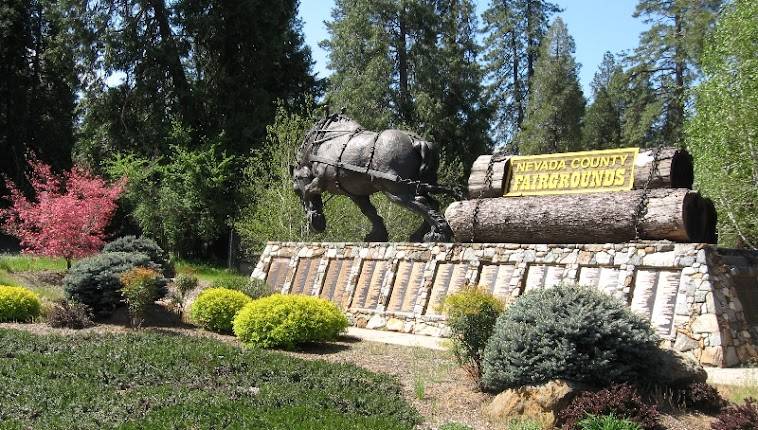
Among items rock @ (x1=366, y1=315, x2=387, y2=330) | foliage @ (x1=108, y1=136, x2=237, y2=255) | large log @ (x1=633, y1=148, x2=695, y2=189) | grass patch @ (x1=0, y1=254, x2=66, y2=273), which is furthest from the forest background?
large log @ (x1=633, y1=148, x2=695, y2=189)

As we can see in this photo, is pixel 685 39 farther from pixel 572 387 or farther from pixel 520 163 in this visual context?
pixel 572 387

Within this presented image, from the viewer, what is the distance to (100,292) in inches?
581

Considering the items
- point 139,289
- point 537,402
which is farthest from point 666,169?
point 139,289

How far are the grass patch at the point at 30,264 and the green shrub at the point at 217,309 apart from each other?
11.4 meters

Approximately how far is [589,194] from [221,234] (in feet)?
76.3

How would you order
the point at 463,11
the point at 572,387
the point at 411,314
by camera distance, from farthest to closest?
the point at 463,11 → the point at 411,314 → the point at 572,387

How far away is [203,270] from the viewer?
2927 cm

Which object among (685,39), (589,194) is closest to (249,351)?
(589,194)

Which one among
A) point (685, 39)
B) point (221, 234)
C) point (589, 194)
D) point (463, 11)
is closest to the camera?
point (589, 194)

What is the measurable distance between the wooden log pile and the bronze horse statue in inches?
49.7

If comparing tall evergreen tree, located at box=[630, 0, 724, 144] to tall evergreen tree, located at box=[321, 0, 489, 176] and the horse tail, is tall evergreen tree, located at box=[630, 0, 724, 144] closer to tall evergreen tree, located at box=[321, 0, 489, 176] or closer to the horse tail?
tall evergreen tree, located at box=[321, 0, 489, 176]

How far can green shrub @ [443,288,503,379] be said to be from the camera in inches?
369

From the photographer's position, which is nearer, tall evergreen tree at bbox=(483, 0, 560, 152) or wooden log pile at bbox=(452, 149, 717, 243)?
wooden log pile at bbox=(452, 149, 717, 243)

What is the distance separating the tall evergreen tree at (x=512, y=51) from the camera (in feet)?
144
